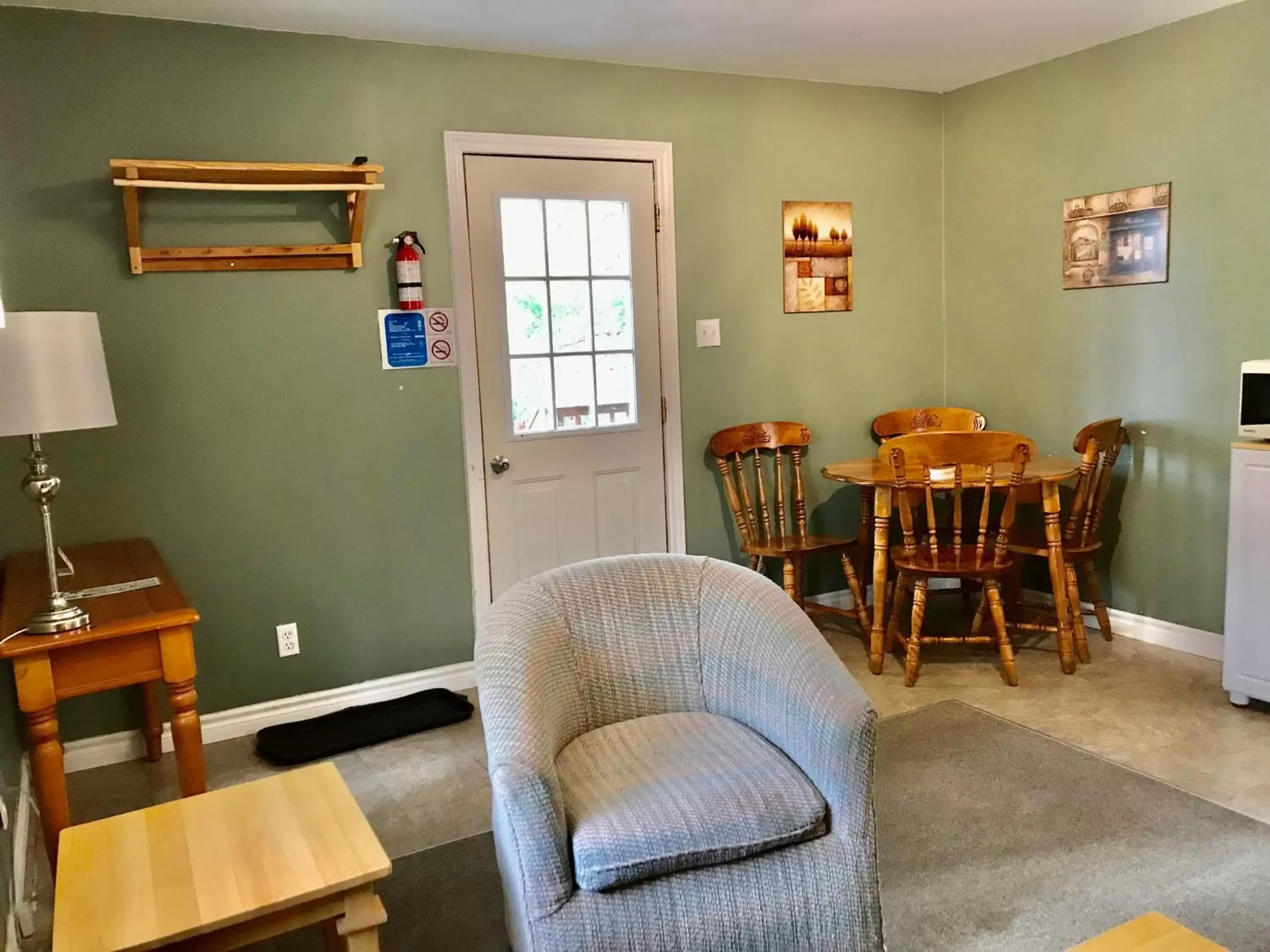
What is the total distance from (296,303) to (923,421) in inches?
104

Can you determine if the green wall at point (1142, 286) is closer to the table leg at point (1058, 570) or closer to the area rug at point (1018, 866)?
the table leg at point (1058, 570)

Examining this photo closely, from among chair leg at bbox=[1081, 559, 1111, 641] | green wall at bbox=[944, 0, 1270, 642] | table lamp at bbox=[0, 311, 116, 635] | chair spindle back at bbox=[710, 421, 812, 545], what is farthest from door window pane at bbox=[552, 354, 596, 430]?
chair leg at bbox=[1081, 559, 1111, 641]

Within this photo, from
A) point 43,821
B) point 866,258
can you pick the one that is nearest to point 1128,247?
point 866,258

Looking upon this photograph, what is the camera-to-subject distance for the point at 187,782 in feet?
7.48

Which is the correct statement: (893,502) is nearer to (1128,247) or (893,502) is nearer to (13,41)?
(1128,247)

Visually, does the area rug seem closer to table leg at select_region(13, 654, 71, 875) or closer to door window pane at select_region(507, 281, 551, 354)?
table leg at select_region(13, 654, 71, 875)

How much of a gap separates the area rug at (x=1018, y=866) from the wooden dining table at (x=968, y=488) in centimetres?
75

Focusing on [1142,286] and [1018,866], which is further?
[1142,286]

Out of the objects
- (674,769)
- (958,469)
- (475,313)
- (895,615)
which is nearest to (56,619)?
(674,769)

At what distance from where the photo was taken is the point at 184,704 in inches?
87.7

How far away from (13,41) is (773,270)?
269 centimetres

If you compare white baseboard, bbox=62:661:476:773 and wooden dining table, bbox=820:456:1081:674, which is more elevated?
wooden dining table, bbox=820:456:1081:674

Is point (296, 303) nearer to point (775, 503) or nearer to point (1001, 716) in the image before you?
point (775, 503)

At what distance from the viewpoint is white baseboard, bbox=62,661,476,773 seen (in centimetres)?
301
